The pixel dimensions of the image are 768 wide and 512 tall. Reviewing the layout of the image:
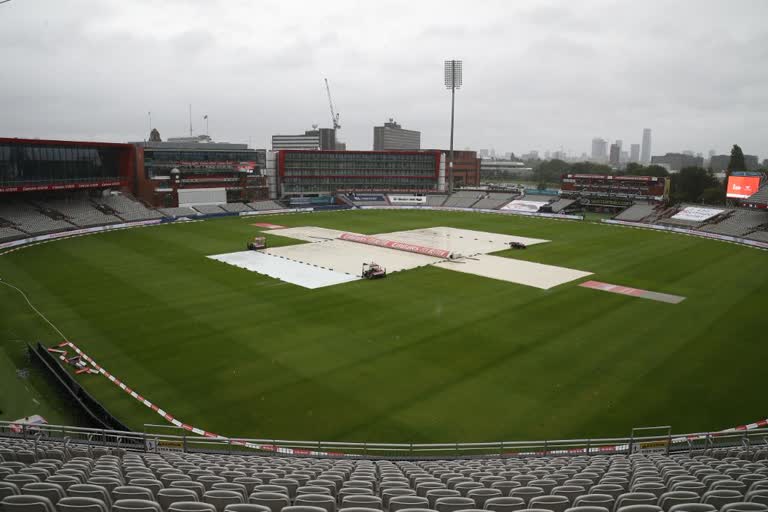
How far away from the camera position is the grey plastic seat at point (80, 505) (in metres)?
6.02

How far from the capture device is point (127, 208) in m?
75.7

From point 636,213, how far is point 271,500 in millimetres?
90481

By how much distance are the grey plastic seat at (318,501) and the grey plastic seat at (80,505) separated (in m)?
2.42

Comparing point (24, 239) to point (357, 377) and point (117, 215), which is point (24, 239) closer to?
point (117, 215)

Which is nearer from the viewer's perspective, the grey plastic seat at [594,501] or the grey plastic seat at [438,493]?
the grey plastic seat at [594,501]

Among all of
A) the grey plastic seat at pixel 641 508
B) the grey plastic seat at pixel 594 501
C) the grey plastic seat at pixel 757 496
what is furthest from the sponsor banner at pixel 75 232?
the grey plastic seat at pixel 757 496

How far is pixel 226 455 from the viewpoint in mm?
15266

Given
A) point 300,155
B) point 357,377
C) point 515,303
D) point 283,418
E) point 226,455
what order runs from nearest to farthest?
1. point 226,455
2. point 283,418
3. point 357,377
4. point 515,303
5. point 300,155

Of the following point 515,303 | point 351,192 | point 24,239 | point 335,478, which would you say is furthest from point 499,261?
point 351,192

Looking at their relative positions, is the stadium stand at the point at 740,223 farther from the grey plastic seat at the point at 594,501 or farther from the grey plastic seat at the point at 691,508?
the grey plastic seat at the point at 691,508

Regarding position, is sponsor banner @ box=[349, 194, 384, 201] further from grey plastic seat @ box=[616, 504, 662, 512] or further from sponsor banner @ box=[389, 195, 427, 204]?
grey plastic seat @ box=[616, 504, 662, 512]

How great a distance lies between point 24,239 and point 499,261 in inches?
2000

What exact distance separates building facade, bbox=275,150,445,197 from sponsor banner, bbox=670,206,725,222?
47106mm

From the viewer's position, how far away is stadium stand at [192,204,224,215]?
8396cm
